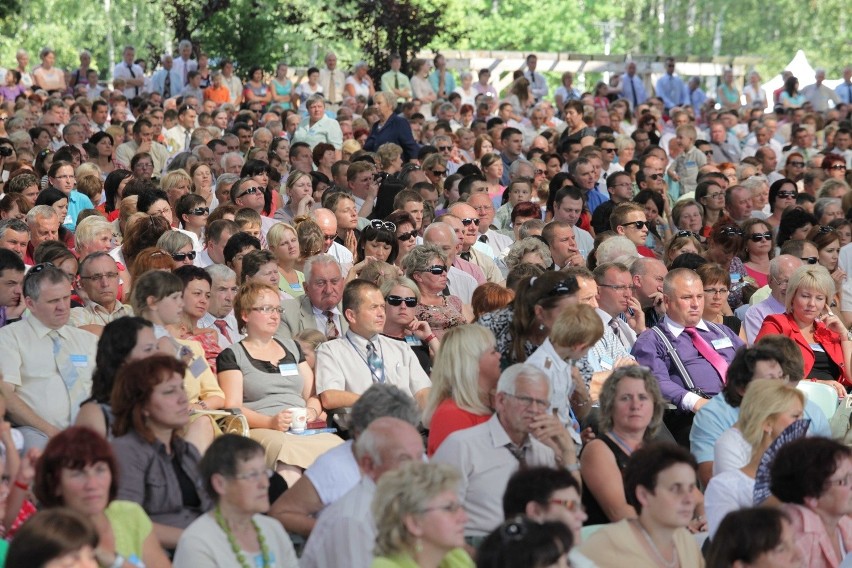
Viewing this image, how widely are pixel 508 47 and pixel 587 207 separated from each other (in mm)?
39926

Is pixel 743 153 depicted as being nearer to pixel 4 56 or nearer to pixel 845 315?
pixel 845 315

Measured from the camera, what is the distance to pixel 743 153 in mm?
20781

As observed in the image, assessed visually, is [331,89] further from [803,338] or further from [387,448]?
[387,448]

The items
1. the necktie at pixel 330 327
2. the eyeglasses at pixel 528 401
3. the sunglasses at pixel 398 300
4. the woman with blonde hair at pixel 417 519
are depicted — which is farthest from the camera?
the necktie at pixel 330 327

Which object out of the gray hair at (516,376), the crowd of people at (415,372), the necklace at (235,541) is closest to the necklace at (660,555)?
the crowd of people at (415,372)

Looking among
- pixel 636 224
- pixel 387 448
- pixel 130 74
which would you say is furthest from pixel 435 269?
pixel 130 74

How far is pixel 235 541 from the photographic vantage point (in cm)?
515

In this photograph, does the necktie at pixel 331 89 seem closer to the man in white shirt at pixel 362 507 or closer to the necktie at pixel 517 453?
the necktie at pixel 517 453

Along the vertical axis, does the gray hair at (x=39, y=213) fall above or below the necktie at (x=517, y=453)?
above

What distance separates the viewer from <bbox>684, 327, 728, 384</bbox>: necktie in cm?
845

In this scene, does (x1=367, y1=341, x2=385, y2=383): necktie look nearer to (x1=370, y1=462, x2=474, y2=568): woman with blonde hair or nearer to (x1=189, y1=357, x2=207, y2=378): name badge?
(x1=189, y1=357, x2=207, y2=378): name badge

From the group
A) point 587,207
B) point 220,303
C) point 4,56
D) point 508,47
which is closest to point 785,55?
point 508,47

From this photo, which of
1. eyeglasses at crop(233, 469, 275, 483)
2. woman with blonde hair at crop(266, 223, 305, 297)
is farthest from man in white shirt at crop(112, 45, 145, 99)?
eyeglasses at crop(233, 469, 275, 483)

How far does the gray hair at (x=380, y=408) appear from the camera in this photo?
5781mm
